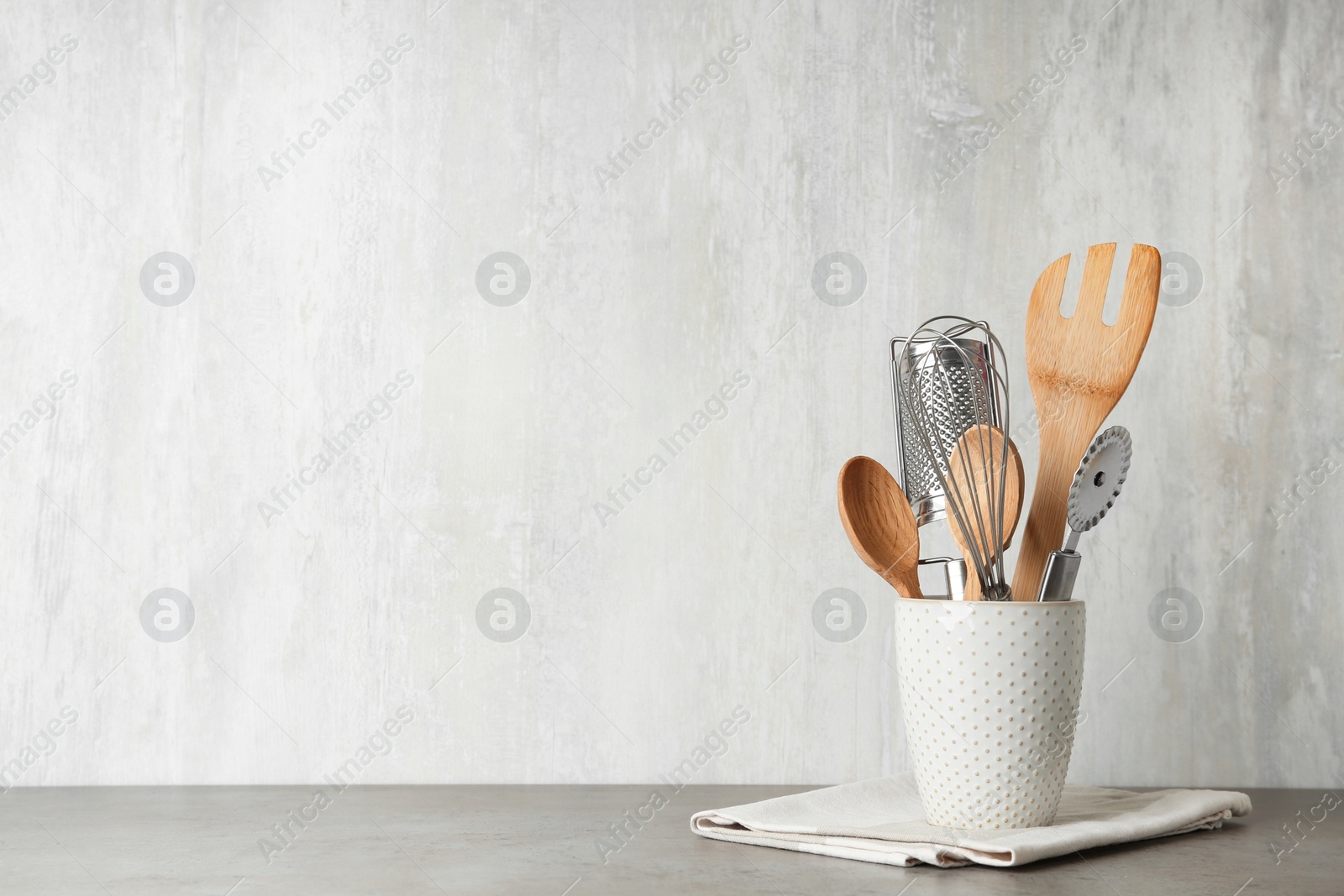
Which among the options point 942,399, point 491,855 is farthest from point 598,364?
point 491,855

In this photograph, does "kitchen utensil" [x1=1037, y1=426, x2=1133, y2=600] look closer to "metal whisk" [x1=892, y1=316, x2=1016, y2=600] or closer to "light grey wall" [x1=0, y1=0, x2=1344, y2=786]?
"metal whisk" [x1=892, y1=316, x2=1016, y2=600]

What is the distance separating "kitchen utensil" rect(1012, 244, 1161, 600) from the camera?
733 millimetres

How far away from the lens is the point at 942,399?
2.54ft

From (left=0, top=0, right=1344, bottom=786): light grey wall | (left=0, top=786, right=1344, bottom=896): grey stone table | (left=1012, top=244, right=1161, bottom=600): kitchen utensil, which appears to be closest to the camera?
(left=0, top=786, right=1344, bottom=896): grey stone table

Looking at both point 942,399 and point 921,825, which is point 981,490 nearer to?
point 942,399

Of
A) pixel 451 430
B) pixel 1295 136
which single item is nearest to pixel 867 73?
pixel 1295 136

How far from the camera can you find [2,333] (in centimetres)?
96

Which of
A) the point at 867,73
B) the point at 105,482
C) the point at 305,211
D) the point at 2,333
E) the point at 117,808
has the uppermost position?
the point at 867,73

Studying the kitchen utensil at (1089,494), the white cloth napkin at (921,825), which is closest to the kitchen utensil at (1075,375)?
the kitchen utensil at (1089,494)

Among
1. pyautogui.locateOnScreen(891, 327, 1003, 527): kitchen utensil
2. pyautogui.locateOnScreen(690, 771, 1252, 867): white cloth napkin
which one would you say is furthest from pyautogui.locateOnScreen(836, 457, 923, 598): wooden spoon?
pyautogui.locateOnScreen(690, 771, 1252, 867): white cloth napkin

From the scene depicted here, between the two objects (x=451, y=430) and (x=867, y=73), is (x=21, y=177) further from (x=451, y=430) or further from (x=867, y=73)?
(x=867, y=73)

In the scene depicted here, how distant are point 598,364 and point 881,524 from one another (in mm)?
348

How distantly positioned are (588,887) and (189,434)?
597 mm

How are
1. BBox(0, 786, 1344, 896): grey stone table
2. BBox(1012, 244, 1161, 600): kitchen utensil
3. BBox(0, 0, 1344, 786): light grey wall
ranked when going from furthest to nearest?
BBox(0, 0, 1344, 786): light grey wall < BBox(1012, 244, 1161, 600): kitchen utensil < BBox(0, 786, 1344, 896): grey stone table
